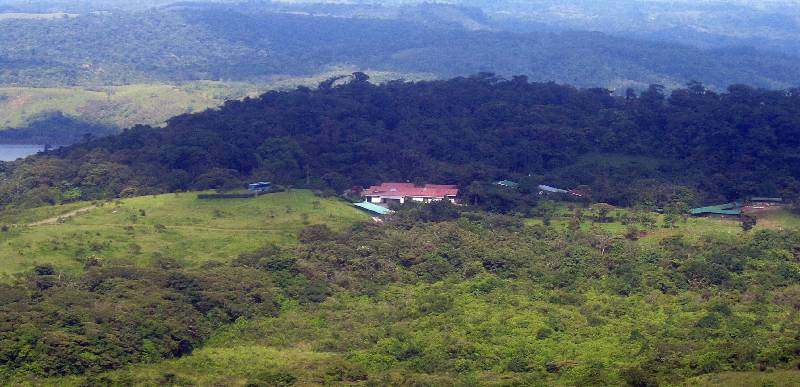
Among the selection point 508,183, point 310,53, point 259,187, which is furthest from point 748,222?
point 310,53

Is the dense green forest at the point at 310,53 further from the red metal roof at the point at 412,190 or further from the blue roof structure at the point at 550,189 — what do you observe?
the red metal roof at the point at 412,190

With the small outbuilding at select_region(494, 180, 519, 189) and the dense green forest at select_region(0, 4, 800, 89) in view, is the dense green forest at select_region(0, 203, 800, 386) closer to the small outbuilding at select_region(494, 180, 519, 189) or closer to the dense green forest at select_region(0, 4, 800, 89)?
A: the small outbuilding at select_region(494, 180, 519, 189)

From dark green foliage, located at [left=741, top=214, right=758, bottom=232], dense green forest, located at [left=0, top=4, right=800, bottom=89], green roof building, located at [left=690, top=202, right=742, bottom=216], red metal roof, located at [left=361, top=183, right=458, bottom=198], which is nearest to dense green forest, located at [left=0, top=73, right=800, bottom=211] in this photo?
red metal roof, located at [left=361, top=183, right=458, bottom=198]

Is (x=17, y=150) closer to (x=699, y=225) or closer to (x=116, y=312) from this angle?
(x=116, y=312)

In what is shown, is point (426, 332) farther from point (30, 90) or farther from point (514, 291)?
point (30, 90)

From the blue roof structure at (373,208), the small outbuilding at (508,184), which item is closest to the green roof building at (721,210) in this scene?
the small outbuilding at (508,184)
